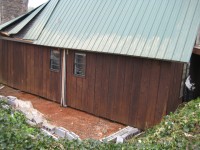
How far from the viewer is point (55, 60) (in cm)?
1006

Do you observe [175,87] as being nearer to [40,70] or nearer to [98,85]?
[98,85]

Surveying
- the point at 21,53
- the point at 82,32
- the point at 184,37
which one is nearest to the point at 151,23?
the point at 184,37

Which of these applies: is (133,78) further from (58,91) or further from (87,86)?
(58,91)

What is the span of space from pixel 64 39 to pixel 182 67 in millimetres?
4739

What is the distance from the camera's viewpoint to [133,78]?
7543mm

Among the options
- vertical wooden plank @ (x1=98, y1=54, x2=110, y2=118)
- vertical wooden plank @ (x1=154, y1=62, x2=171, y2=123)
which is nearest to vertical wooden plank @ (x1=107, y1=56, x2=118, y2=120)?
vertical wooden plank @ (x1=98, y1=54, x2=110, y2=118)

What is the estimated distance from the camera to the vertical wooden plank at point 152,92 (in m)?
7.01

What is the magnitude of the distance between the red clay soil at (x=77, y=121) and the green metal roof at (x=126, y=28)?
260 cm

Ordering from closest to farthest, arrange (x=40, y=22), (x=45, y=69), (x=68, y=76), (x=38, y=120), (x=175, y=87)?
(x=175, y=87)
(x=38, y=120)
(x=68, y=76)
(x=45, y=69)
(x=40, y=22)

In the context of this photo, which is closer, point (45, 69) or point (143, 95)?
point (143, 95)

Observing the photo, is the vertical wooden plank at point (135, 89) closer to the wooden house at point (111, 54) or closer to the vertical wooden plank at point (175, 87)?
the wooden house at point (111, 54)

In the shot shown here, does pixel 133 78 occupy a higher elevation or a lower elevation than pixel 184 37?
lower

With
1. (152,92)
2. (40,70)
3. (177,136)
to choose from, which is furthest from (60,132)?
(40,70)

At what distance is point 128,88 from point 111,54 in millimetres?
1331
